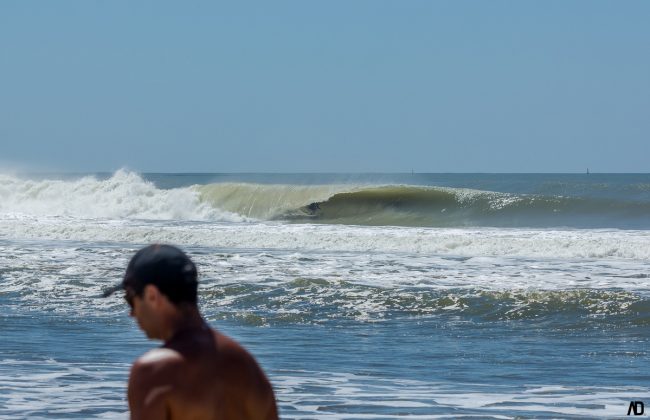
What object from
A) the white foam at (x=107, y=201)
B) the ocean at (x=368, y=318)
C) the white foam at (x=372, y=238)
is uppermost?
the white foam at (x=107, y=201)

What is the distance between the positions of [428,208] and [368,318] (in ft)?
82.6

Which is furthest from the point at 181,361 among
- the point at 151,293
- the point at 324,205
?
the point at 324,205

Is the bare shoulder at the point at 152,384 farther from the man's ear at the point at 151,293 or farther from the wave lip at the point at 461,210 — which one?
the wave lip at the point at 461,210

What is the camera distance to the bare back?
8.68 feet

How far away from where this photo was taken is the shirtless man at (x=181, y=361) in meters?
2.65

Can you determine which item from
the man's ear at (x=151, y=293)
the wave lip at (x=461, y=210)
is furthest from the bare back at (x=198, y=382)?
the wave lip at (x=461, y=210)

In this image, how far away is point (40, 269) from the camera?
17406 mm

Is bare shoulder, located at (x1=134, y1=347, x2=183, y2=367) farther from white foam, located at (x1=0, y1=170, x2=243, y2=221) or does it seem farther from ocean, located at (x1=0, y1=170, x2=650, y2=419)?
white foam, located at (x1=0, y1=170, x2=243, y2=221)

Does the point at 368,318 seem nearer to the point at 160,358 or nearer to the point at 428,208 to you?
the point at 160,358

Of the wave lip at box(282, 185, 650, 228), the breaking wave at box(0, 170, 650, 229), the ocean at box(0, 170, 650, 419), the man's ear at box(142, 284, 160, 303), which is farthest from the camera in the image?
the breaking wave at box(0, 170, 650, 229)

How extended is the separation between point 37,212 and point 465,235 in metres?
21.0

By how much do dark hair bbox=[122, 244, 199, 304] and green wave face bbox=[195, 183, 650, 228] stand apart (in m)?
31.3

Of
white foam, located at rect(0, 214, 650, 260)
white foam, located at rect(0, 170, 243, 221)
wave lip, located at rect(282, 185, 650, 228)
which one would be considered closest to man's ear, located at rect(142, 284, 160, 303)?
white foam, located at rect(0, 214, 650, 260)

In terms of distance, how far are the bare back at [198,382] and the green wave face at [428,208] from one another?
3122cm
